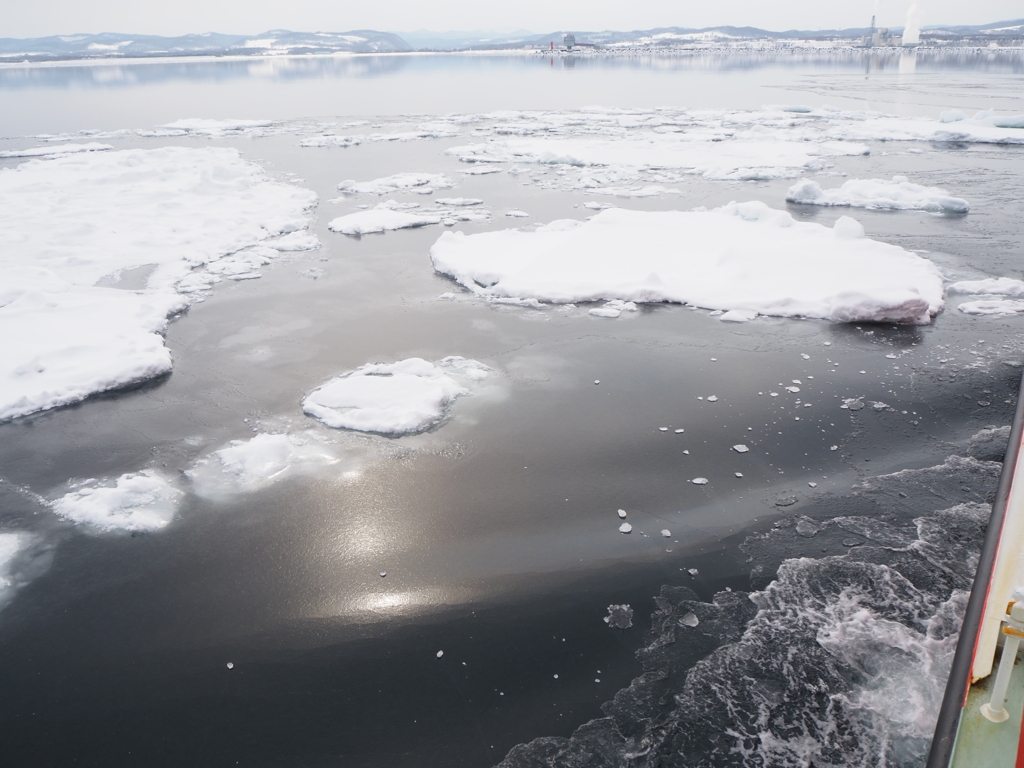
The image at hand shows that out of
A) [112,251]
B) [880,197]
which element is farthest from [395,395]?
[880,197]

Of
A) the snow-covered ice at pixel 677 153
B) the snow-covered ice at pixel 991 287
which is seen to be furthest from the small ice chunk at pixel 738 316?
the snow-covered ice at pixel 677 153

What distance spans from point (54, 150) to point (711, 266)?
22.3m

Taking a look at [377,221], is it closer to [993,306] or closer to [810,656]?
[993,306]

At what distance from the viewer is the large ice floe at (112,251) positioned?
21.0 feet

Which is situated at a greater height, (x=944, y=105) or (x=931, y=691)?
(x=944, y=105)

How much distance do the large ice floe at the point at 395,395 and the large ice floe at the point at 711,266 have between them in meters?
2.35

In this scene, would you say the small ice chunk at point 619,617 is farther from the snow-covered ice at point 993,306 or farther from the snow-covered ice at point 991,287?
the snow-covered ice at point 991,287

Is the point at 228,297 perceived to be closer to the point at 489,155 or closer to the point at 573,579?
the point at 573,579

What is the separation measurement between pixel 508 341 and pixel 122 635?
4.50 metres

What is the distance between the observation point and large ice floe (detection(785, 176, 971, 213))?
11.7 metres

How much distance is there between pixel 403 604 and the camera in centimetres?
376

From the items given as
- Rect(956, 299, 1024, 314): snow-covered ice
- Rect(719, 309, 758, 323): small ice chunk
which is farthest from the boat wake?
Rect(956, 299, 1024, 314): snow-covered ice

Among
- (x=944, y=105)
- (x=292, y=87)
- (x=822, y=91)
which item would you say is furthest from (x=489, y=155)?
(x=292, y=87)

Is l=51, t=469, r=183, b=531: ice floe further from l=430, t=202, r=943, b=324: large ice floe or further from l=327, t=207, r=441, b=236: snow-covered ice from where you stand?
l=327, t=207, r=441, b=236: snow-covered ice
